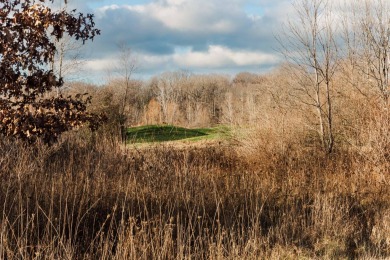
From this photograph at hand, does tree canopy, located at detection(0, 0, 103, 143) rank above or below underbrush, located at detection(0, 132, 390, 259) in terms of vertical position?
above

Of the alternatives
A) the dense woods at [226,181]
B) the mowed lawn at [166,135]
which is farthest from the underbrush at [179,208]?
the mowed lawn at [166,135]

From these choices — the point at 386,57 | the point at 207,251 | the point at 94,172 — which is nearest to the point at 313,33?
the point at 386,57

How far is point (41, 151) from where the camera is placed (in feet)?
27.4

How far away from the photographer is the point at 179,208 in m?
6.49

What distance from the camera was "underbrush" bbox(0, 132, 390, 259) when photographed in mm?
4820

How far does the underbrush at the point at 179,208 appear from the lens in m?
4.82

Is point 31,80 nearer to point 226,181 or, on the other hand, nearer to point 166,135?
point 226,181

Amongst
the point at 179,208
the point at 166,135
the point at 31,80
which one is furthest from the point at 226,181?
the point at 166,135

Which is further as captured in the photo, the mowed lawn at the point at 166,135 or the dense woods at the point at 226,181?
the mowed lawn at the point at 166,135

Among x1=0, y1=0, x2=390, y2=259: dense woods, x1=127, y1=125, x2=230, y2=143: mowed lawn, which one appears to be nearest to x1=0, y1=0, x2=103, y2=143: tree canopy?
x1=0, y1=0, x2=390, y2=259: dense woods

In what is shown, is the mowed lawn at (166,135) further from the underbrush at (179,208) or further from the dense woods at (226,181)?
the underbrush at (179,208)

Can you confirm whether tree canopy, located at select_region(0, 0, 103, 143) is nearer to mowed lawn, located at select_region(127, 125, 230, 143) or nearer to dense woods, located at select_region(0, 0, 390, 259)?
dense woods, located at select_region(0, 0, 390, 259)

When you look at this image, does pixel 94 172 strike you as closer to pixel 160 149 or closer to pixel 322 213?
pixel 160 149

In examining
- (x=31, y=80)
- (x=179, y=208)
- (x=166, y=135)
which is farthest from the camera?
(x=166, y=135)
